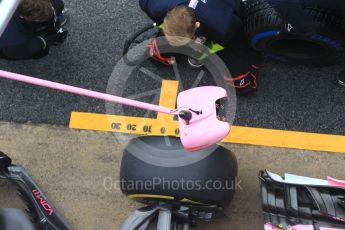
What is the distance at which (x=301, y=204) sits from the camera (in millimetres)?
2496

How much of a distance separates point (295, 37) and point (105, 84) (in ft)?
4.10

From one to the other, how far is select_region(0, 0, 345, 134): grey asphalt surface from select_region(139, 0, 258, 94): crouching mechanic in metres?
0.16

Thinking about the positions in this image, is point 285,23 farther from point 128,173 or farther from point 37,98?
point 37,98

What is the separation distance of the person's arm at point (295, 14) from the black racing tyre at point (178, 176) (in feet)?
2.53

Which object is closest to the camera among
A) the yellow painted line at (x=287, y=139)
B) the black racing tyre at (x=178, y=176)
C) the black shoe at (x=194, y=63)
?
the black racing tyre at (x=178, y=176)

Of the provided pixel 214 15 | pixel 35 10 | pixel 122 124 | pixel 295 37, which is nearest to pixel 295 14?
pixel 295 37

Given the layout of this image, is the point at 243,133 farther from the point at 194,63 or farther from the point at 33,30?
the point at 33,30

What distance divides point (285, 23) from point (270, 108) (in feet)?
1.85

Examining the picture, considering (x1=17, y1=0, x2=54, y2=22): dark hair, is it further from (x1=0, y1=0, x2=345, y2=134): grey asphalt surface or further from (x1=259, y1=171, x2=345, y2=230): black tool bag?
(x1=259, y1=171, x2=345, y2=230): black tool bag

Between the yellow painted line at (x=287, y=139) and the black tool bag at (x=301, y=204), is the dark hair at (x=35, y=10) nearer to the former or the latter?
the yellow painted line at (x=287, y=139)

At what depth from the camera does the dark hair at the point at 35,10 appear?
269 centimetres

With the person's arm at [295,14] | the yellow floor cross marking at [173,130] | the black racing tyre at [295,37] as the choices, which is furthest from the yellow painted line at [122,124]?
the person's arm at [295,14]

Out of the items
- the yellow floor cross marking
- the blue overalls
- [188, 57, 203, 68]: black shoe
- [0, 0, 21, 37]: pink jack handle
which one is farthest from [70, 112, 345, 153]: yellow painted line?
[0, 0, 21, 37]: pink jack handle

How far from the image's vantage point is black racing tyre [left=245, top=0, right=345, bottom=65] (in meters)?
2.68
